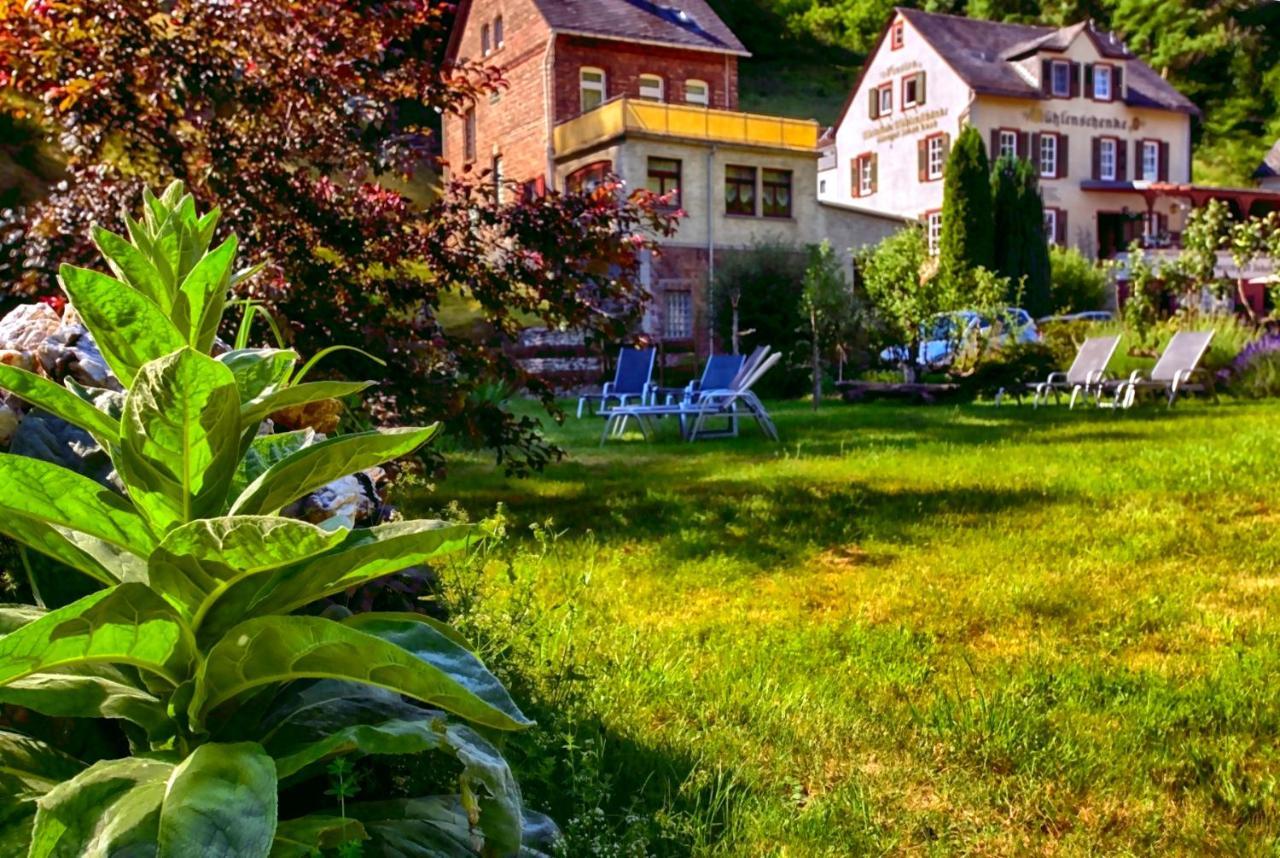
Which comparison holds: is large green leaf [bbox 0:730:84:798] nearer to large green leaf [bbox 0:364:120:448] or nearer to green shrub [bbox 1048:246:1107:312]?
large green leaf [bbox 0:364:120:448]

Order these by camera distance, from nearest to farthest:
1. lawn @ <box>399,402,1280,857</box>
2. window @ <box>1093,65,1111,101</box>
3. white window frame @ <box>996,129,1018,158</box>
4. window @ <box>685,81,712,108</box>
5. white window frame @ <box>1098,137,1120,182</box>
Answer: lawn @ <box>399,402,1280,857</box>, window @ <box>685,81,712,108</box>, white window frame @ <box>996,129,1018,158</box>, window @ <box>1093,65,1111,101</box>, white window frame @ <box>1098,137,1120,182</box>

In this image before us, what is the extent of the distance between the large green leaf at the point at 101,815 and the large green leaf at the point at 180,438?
298mm

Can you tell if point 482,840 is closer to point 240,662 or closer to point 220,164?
point 240,662

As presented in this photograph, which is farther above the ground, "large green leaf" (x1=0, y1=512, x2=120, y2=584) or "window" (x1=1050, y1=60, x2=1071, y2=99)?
"window" (x1=1050, y1=60, x2=1071, y2=99)

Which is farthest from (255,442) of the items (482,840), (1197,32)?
(1197,32)

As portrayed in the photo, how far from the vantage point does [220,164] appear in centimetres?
558

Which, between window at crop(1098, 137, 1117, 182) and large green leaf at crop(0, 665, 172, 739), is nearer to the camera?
large green leaf at crop(0, 665, 172, 739)

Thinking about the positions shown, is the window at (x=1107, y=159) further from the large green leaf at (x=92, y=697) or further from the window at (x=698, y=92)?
the large green leaf at (x=92, y=697)

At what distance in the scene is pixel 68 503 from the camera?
1.33 metres

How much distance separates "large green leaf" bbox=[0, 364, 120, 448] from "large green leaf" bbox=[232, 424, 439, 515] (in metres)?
0.18

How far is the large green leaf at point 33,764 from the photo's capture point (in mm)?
1434

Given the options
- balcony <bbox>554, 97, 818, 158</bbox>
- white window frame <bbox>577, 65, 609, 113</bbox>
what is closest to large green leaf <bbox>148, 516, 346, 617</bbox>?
balcony <bbox>554, 97, 818, 158</bbox>

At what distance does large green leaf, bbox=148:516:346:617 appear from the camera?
1.21 m

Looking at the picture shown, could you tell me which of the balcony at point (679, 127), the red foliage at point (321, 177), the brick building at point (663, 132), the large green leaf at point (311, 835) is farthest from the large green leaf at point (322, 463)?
the balcony at point (679, 127)
